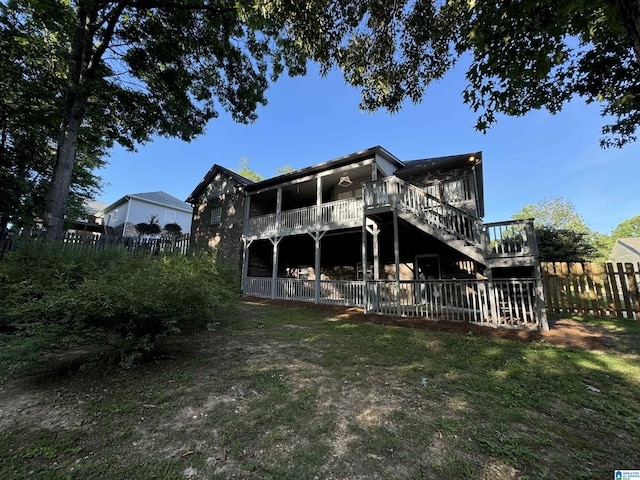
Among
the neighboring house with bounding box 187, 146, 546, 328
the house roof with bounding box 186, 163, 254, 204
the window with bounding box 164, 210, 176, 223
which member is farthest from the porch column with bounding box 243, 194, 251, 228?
the window with bounding box 164, 210, 176, 223

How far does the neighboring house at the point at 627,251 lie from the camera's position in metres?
26.0

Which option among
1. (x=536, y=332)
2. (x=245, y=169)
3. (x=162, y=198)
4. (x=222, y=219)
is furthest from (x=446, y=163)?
(x=245, y=169)

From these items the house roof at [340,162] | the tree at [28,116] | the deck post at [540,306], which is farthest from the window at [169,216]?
the deck post at [540,306]

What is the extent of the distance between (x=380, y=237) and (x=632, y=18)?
33.9 ft

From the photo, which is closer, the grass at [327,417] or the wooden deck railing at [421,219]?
the grass at [327,417]

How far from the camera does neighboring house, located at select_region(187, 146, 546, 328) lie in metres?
7.32

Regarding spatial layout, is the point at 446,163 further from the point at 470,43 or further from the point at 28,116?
the point at 28,116

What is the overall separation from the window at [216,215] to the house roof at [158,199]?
43.8 ft

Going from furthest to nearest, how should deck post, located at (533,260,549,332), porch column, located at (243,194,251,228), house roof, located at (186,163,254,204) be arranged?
house roof, located at (186,163,254,204), porch column, located at (243,194,251,228), deck post, located at (533,260,549,332)

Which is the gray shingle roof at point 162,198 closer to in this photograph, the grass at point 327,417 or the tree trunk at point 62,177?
the tree trunk at point 62,177

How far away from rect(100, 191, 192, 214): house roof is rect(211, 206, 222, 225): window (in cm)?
1334

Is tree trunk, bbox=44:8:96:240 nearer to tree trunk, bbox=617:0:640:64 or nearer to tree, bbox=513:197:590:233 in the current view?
tree trunk, bbox=617:0:640:64

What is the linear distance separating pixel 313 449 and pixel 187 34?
1307 centimetres

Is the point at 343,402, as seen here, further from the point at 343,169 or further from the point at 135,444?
the point at 343,169
